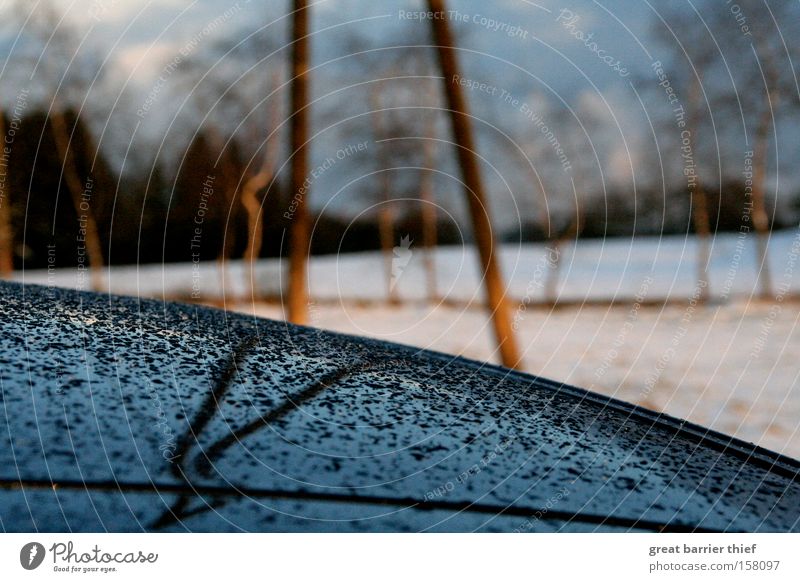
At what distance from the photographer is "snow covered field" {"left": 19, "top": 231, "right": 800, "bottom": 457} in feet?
27.0

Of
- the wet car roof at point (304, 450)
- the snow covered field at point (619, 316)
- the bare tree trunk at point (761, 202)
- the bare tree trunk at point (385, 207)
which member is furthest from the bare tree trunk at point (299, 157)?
the bare tree trunk at point (761, 202)

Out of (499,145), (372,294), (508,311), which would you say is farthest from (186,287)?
(508,311)

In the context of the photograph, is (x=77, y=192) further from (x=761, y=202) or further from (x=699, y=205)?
(x=761, y=202)

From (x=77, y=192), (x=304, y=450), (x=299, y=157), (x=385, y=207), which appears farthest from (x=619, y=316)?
(x=304, y=450)

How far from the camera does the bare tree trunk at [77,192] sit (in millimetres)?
15500

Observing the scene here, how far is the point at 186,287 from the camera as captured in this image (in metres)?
19.3

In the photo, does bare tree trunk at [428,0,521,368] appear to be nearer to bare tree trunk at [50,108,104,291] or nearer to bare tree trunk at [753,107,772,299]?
bare tree trunk at [753,107,772,299]

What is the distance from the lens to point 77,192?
17234 mm

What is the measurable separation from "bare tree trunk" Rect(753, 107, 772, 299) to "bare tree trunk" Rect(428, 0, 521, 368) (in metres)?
8.55

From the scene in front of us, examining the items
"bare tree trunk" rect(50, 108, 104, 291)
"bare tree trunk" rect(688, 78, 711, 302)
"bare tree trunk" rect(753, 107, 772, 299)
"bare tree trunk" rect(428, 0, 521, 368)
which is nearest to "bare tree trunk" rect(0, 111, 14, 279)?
"bare tree trunk" rect(50, 108, 104, 291)

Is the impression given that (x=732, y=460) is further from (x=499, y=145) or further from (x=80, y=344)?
(x=499, y=145)

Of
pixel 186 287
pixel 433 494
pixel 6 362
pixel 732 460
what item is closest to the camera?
pixel 433 494

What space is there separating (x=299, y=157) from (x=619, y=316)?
409 inches
